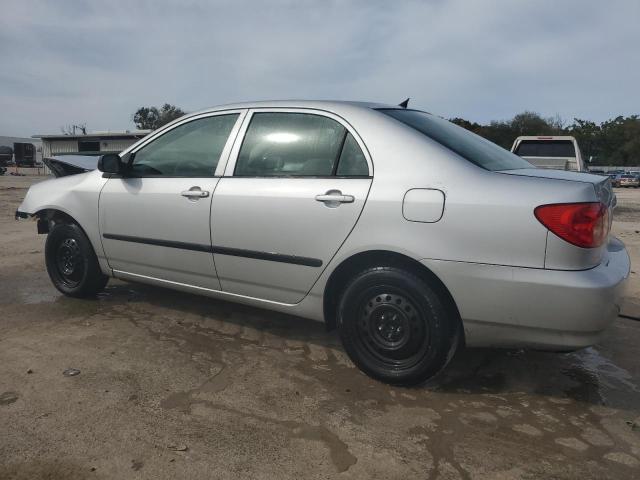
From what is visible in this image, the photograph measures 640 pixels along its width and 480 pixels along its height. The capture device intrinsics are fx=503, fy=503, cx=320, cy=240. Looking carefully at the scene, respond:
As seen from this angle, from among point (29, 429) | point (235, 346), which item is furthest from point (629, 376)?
point (29, 429)

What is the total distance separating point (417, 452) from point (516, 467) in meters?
0.41

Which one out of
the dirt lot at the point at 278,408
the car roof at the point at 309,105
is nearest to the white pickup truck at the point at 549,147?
the dirt lot at the point at 278,408

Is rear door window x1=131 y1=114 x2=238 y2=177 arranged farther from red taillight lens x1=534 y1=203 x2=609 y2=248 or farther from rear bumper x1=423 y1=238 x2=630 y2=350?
red taillight lens x1=534 y1=203 x2=609 y2=248

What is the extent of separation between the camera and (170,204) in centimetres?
348

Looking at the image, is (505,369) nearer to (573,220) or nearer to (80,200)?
(573,220)

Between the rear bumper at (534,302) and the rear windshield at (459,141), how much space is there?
602 mm

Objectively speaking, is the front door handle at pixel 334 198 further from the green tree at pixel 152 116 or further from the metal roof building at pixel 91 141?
the green tree at pixel 152 116

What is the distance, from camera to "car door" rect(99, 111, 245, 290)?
11.1ft

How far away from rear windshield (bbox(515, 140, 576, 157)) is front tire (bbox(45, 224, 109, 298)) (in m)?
8.75

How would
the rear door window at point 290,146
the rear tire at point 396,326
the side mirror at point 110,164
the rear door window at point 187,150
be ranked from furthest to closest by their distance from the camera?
the side mirror at point 110,164 < the rear door window at point 187,150 < the rear door window at point 290,146 < the rear tire at point 396,326

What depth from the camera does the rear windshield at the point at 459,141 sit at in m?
2.77

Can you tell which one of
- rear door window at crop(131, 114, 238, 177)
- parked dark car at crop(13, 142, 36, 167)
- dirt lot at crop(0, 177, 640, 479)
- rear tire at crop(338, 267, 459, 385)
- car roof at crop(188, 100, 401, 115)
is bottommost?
dirt lot at crop(0, 177, 640, 479)

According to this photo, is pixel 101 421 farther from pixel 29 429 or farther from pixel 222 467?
pixel 222 467

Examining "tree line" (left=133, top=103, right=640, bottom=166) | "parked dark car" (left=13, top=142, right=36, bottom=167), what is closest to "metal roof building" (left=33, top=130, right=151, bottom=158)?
"parked dark car" (left=13, top=142, right=36, bottom=167)
